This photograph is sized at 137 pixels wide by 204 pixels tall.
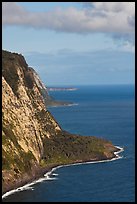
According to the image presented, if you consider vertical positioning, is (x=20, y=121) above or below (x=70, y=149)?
above

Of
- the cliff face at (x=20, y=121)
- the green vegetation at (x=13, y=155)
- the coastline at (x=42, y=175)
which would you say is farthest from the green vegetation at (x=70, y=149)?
the green vegetation at (x=13, y=155)

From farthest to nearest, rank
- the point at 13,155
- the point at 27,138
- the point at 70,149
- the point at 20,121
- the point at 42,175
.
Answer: the point at 70,149 → the point at 20,121 → the point at 27,138 → the point at 42,175 → the point at 13,155

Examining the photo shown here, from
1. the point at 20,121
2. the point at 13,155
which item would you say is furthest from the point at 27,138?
the point at 13,155

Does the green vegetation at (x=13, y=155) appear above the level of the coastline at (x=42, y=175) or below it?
above

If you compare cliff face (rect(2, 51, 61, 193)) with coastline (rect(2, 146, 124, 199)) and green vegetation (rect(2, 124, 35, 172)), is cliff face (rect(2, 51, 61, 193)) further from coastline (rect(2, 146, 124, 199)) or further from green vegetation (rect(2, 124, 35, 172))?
coastline (rect(2, 146, 124, 199))

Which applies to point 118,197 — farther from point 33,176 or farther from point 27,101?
point 27,101

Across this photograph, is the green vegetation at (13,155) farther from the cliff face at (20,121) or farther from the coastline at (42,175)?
the coastline at (42,175)

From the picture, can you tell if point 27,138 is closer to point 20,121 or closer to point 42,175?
point 20,121

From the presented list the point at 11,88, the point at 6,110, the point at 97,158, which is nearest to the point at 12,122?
the point at 6,110

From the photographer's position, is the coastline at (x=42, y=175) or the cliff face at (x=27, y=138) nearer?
the coastline at (x=42, y=175)

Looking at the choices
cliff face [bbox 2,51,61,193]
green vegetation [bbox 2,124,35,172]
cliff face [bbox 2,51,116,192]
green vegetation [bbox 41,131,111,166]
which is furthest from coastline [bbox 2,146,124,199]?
green vegetation [bbox 2,124,35,172]
